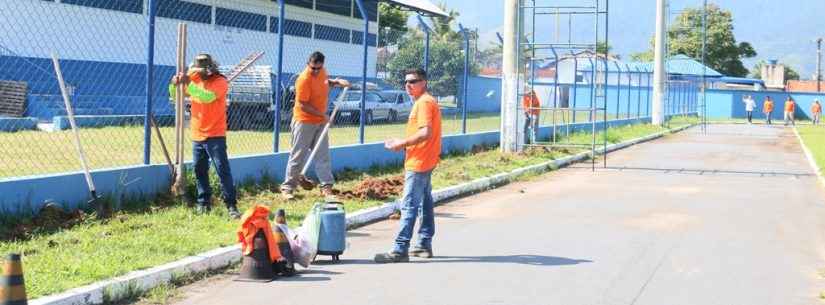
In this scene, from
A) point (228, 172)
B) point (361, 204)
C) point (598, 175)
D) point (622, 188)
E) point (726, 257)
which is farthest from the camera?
point (598, 175)

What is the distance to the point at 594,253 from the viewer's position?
376 inches

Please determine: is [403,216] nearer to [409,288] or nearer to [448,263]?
[448,263]

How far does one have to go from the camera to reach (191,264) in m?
8.02

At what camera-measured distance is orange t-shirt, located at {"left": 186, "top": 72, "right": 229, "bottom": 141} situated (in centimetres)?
1027

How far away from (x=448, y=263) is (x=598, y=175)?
10178mm

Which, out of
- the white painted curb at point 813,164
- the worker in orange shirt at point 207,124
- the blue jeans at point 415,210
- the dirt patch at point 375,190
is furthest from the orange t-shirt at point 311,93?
the white painted curb at point 813,164

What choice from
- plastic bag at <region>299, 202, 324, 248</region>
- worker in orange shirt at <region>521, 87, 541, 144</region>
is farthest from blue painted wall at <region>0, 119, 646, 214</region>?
worker in orange shirt at <region>521, 87, 541, 144</region>

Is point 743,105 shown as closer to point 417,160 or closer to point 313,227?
point 417,160

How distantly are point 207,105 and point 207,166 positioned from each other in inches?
23.9

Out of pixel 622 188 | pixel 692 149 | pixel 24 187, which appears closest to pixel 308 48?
pixel 692 149

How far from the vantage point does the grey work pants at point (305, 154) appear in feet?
40.1

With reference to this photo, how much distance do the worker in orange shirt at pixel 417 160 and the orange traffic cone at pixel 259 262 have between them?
3.97 feet

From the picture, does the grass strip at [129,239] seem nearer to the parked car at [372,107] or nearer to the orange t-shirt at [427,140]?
the orange t-shirt at [427,140]

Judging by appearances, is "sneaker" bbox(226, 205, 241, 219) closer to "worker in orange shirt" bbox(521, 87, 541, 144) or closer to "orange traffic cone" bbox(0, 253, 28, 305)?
"orange traffic cone" bbox(0, 253, 28, 305)
